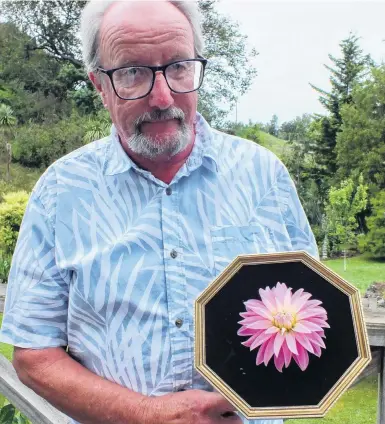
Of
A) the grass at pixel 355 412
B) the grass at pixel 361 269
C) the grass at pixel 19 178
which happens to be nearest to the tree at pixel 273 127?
the grass at pixel 361 269

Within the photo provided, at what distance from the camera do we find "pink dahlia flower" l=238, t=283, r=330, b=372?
0.77 meters

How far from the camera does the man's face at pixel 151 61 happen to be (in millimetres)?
880

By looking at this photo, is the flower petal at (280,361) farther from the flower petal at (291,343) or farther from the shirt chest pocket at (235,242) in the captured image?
the shirt chest pocket at (235,242)

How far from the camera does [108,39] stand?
0.90 metres

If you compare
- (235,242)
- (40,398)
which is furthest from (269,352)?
(40,398)

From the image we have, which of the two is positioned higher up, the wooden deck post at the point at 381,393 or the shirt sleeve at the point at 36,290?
the shirt sleeve at the point at 36,290

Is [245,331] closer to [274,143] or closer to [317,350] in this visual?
[317,350]

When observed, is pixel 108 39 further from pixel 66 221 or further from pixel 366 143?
pixel 366 143

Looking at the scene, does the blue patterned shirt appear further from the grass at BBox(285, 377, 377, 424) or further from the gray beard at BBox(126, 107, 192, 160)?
the grass at BBox(285, 377, 377, 424)

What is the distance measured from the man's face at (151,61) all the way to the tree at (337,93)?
53.2 feet

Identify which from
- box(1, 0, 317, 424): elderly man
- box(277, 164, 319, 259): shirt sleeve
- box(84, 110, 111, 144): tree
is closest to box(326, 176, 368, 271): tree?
box(84, 110, 111, 144): tree

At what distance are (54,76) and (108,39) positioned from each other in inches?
737

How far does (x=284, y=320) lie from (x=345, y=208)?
12.9m

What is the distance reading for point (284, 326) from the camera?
772 mm
